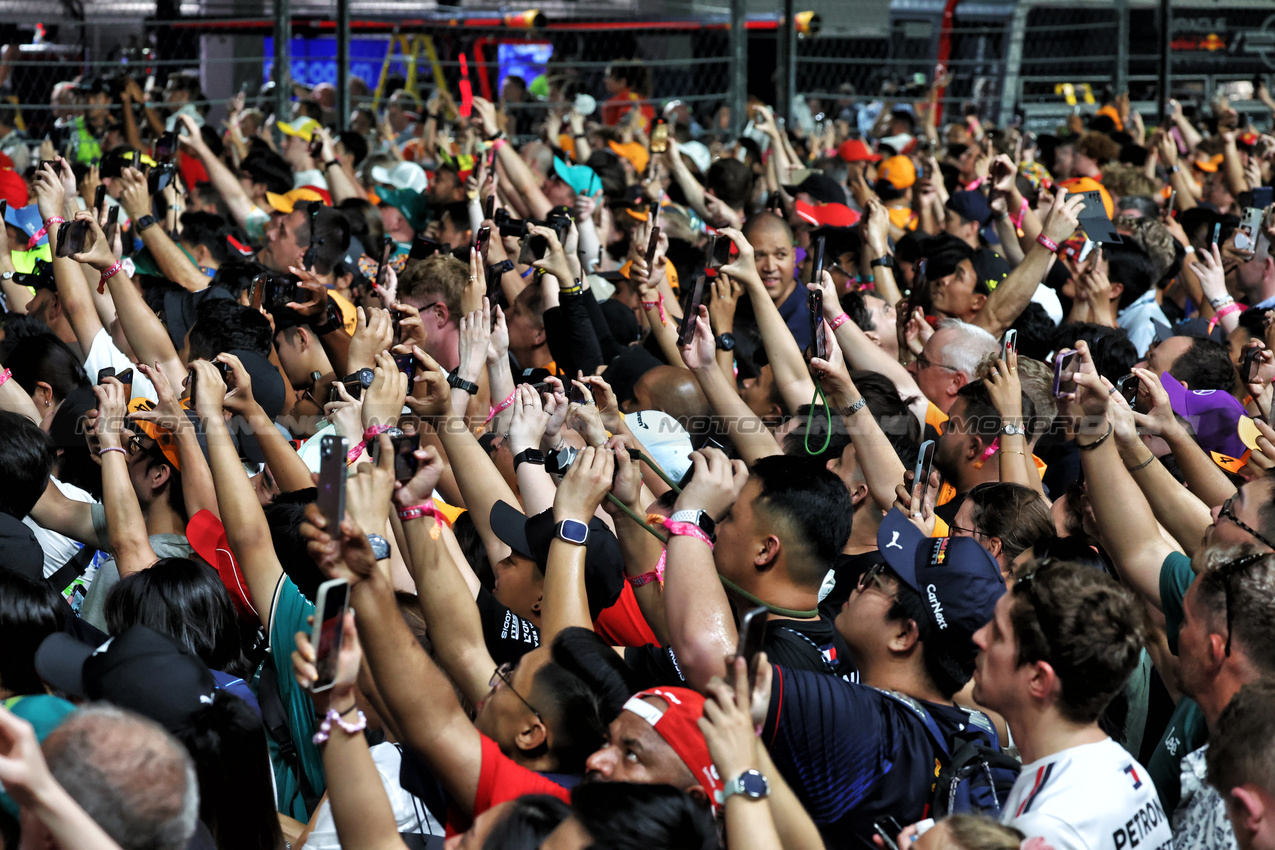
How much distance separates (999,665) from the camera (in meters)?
2.37

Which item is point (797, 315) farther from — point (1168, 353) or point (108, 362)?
point (108, 362)

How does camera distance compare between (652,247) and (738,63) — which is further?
(738,63)

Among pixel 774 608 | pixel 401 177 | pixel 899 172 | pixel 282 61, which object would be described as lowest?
pixel 774 608

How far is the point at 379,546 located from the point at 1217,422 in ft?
9.98

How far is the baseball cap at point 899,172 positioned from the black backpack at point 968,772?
7583 mm

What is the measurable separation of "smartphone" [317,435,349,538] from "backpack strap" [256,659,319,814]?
3.25 feet

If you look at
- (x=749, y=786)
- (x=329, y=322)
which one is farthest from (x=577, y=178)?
(x=749, y=786)

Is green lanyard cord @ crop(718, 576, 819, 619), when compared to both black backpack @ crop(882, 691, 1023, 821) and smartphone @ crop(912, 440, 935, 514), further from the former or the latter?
smartphone @ crop(912, 440, 935, 514)

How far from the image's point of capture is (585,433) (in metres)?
3.40

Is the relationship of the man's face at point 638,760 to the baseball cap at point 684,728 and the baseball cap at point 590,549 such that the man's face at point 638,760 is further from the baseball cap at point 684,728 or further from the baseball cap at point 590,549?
the baseball cap at point 590,549

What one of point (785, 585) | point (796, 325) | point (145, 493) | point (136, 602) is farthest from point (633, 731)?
point (796, 325)

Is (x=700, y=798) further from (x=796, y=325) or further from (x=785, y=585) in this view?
(x=796, y=325)

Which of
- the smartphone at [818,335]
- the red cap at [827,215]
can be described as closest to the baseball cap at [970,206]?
the red cap at [827,215]

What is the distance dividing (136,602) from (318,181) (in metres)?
6.42
